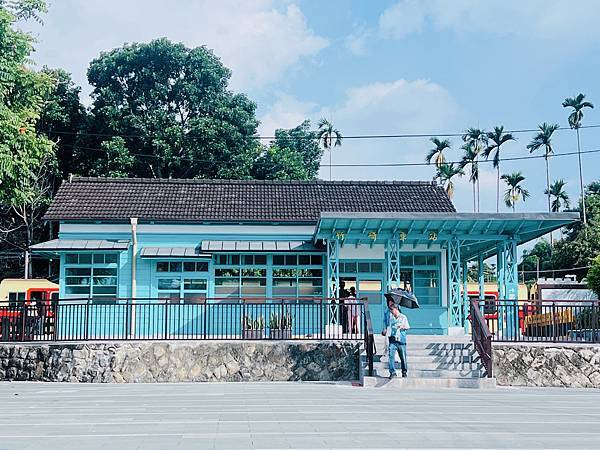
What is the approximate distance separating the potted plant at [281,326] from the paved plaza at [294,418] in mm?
2343

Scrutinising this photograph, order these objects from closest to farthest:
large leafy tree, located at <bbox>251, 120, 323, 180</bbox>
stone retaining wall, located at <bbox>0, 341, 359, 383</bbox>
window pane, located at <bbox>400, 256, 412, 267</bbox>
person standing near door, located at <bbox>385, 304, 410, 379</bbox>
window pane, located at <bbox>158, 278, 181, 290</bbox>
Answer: person standing near door, located at <bbox>385, 304, 410, 379</bbox> < stone retaining wall, located at <bbox>0, 341, 359, 383</bbox> < window pane, located at <bbox>400, 256, 412, 267</bbox> < window pane, located at <bbox>158, 278, 181, 290</bbox> < large leafy tree, located at <bbox>251, 120, 323, 180</bbox>

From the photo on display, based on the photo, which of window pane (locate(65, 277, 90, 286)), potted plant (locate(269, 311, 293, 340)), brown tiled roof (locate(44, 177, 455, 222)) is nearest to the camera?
potted plant (locate(269, 311, 293, 340))

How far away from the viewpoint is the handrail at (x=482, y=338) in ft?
48.8

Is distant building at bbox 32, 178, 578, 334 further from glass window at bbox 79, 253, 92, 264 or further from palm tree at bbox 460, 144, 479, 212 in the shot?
palm tree at bbox 460, 144, 479, 212

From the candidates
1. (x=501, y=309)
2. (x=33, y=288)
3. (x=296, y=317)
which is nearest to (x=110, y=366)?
(x=296, y=317)

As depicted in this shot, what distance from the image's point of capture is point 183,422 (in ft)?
30.5

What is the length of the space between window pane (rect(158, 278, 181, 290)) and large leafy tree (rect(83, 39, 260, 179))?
17.4m

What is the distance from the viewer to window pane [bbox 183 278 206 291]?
22.1 metres

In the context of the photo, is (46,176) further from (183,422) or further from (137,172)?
(183,422)

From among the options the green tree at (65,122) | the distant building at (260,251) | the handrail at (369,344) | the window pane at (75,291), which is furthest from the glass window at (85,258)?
the green tree at (65,122)

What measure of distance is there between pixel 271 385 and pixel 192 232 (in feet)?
28.1

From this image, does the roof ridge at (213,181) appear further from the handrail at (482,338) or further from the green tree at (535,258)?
the green tree at (535,258)

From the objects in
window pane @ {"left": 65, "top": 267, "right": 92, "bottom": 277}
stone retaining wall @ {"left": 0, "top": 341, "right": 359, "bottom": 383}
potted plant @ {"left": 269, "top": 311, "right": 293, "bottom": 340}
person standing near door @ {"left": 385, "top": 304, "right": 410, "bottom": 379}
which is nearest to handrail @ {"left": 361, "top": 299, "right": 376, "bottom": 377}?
person standing near door @ {"left": 385, "top": 304, "right": 410, "bottom": 379}

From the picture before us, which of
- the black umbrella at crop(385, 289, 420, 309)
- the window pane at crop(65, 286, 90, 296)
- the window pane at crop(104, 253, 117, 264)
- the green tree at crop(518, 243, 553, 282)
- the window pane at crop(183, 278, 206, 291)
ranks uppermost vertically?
the green tree at crop(518, 243, 553, 282)
